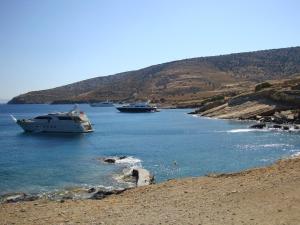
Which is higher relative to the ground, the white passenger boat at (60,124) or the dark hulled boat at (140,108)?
the white passenger boat at (60,124)

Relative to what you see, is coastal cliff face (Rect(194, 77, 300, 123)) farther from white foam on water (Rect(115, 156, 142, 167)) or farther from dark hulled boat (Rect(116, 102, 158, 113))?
dark hulled boat (Rect(116, 102, 158, 113))

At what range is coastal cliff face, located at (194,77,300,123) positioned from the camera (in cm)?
8988

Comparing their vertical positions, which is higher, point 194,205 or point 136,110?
point 194,205

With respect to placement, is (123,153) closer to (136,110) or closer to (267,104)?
(267,104)

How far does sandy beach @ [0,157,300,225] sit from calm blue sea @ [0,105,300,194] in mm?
11817

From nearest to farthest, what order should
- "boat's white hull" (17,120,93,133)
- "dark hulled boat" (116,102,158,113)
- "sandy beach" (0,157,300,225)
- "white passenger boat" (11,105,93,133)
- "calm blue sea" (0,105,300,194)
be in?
"sandy beach" (0,157,300,225)
"calm blue sea" (0,105,300,194)
"boat's white hull" (17,120,93,133)
"white passenger boat" (11,105,93,133)
"dark hulled boat" (116,102,158,113)

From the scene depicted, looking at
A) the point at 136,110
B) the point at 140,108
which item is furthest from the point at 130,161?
the point at 136,110

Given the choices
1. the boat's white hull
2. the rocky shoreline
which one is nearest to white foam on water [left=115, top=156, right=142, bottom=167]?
the rocky shoreline

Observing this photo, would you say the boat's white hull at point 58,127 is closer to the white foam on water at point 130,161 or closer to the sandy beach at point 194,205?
the white foam on water at point 130,161

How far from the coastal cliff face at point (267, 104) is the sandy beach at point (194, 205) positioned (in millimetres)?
62052

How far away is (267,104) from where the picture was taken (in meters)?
96.6

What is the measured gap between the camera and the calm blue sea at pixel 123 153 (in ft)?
120

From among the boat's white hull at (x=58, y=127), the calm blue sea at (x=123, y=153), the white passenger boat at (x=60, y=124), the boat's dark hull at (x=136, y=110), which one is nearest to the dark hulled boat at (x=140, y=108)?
the boat's dark hull at (x=136, y=110)

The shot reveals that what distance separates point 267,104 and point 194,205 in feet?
267
